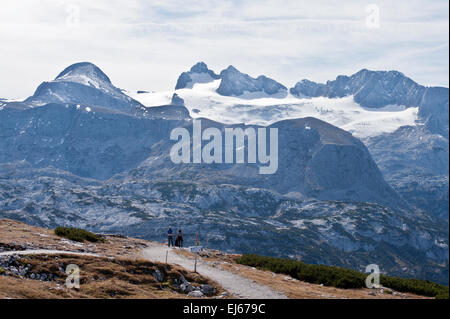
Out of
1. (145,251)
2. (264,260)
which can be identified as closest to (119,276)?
(145,251)

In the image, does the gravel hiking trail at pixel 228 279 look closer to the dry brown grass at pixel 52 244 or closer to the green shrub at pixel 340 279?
the dry brown grass at pixel 52 244

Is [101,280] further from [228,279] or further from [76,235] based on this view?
[76,235]

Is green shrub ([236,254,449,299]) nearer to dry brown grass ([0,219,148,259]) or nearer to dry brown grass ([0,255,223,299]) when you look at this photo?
dry brown grass ([0,255,223,299])

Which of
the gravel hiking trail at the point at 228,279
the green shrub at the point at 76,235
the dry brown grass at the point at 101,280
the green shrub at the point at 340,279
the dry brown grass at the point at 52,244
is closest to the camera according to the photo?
the dry brown grass at the point at 101,280

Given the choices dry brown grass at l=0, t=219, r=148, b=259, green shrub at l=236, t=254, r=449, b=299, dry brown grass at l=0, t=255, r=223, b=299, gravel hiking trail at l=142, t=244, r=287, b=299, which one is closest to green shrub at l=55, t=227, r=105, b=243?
dry brown grass at l=0, t=219, r=148, b=259

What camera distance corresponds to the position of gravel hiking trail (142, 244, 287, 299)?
4850 cm

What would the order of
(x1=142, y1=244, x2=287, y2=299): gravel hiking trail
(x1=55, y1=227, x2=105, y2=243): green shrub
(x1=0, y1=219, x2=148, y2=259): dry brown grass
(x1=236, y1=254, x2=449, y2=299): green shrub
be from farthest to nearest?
(x1=55, y1=227, x2=105, y2=243): green shrub, (x1=236, y1=254, x2=449, y2=299): green shrub, (x1=0, y1=219, x2=148, y2=259): dry brown grass, (x1=142, y1=244, x2=287, y2=299): gravel hiking trail

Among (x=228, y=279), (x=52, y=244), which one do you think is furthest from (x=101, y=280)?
(x=52, y=244)

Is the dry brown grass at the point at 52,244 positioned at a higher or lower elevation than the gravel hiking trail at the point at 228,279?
higher

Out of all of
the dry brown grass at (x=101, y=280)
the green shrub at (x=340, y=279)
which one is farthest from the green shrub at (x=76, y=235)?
the green shrub at (x=340, y=279)

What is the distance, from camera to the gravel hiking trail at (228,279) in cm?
4850

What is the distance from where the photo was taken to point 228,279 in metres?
55.2
